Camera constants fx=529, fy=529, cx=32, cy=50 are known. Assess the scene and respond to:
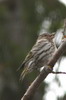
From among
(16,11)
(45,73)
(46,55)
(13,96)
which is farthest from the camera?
(16,11)

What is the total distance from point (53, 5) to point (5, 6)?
4.43 feet

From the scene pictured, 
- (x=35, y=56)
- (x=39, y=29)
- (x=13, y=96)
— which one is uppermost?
(x=35, y=56)

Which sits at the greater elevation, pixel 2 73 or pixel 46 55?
pixel 46 55

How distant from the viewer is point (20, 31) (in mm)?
10812

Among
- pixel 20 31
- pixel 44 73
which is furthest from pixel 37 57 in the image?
pixel 20 31

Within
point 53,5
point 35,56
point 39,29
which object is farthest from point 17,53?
point 35,56

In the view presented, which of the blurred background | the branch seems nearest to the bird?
the branch

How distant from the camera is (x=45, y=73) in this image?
4.80 m

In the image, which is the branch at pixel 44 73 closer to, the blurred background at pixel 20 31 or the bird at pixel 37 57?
the bird at pixel 37 57

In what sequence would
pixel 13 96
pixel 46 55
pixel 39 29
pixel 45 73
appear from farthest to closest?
pixel 39 29
pixel 13 96
pixel 46 55
pixel 45 73

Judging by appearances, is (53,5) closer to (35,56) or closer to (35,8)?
(35,8)

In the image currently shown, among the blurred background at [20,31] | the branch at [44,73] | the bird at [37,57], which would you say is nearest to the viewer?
the branch at [44,73]

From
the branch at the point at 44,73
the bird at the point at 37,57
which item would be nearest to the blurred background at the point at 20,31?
the bird at the point at 37,57

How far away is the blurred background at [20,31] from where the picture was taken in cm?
926
